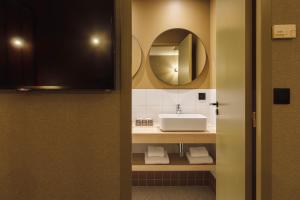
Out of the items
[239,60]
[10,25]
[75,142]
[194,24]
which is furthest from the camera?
[194,24]

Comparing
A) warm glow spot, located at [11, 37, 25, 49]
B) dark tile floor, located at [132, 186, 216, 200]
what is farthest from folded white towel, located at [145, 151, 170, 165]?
warm glow spot, located at [11, 37, 25, 49]

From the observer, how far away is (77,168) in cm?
149

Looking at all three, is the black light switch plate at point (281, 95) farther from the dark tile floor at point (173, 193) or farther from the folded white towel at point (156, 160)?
the dark tile floor at point (173, 193)

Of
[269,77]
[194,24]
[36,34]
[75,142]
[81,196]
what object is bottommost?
[81,196]

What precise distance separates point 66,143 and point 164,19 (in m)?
2.09

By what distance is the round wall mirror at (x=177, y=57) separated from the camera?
3.03m

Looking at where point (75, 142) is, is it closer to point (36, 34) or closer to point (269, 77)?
point (36, 34)

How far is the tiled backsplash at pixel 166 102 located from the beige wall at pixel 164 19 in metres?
0.13

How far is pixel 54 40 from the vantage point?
1.39 m

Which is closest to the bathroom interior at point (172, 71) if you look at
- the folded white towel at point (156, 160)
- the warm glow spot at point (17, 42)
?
the folded white towel at point (156, 160)

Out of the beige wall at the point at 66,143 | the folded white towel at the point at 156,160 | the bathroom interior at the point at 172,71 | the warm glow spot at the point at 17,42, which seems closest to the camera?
the warm glow spot at the point at 17,42

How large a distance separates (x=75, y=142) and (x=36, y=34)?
65 cm

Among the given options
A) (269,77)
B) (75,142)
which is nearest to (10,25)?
(75,142)

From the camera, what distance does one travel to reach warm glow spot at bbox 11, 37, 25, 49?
138 cm
